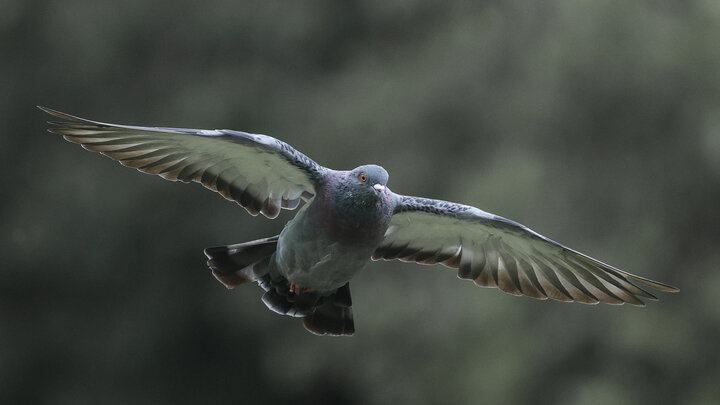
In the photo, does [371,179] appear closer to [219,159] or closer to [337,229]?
[337,229]

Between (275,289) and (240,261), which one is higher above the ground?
(240,261)

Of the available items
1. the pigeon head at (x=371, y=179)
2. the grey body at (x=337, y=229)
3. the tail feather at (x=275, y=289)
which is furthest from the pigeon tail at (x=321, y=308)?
the pigeon head at (x=371, y=179)

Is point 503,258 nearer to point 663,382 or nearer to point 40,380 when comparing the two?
point 663,382

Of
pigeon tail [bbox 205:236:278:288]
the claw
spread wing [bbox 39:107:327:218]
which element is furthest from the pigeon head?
pigeon tail [bbox 205:236:278:288]

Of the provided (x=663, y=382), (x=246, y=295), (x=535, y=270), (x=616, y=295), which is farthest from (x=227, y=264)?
(x=663, y=382)

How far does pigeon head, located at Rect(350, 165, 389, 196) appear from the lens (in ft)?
11.0

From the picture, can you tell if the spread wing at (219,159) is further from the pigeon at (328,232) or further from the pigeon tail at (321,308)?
the pigeon tail at (321,308)

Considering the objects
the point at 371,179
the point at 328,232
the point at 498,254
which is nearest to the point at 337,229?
the point at 328,232

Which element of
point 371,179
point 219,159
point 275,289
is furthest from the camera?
point 275,289

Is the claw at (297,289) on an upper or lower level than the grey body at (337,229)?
lower

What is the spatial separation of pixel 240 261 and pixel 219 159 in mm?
467

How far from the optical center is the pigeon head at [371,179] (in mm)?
3359

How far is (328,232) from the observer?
11.4ft

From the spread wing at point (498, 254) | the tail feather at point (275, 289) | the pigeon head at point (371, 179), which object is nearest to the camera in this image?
the pigeon head at point (371, 179)
